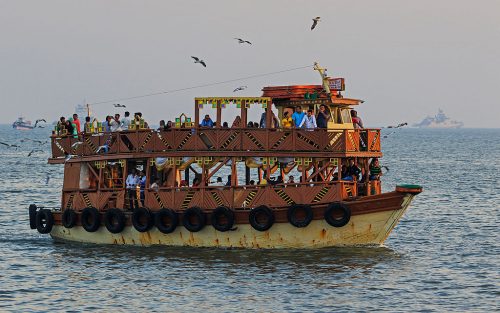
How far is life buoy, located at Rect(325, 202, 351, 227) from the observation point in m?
30.3

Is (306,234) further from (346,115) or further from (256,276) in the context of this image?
(346,115)

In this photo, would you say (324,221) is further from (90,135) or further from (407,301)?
(90,135)

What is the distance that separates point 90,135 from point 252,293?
10.3 metres

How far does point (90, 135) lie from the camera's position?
114ft

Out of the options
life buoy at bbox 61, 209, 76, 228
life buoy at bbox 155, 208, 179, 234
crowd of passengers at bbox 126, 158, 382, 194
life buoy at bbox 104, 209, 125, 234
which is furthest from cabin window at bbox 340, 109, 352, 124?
life buoy at bbox 61, 209, 76, 228

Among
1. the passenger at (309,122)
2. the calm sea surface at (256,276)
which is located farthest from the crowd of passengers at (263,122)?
the calm sea surface at (256,276)

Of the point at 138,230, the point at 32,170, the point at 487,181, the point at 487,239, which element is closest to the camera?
the point at 138,230

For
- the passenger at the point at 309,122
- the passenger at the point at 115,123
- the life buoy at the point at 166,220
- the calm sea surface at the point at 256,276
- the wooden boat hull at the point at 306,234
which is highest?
the passenger at the point at 115,123

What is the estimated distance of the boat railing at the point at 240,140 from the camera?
31172mm

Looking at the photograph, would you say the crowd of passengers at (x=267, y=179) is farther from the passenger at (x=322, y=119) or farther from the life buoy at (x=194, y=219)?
the passenger at (x=322, y=119)

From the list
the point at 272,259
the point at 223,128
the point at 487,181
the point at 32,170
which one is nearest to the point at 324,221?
the point at 272,259

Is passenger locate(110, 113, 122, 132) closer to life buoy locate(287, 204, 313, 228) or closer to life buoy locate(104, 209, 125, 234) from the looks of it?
life buoy locate(104, 209, 125, 234)

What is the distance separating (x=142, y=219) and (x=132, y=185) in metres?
1.37

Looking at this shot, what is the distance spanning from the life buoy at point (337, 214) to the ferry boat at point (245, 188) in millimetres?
27
